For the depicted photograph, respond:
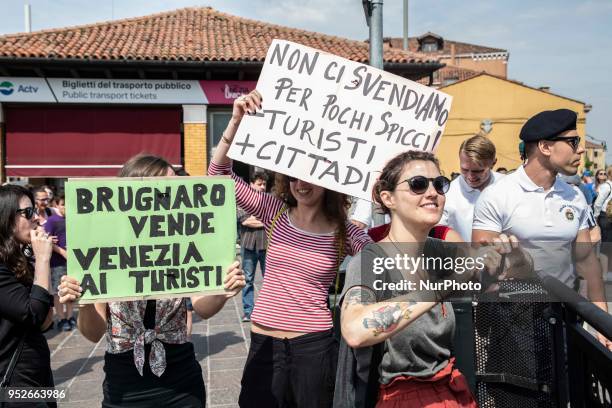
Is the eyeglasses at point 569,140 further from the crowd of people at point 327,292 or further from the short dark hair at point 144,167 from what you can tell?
the short dark hair at point 144,167

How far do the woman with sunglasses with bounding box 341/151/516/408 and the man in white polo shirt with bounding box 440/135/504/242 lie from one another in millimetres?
1850

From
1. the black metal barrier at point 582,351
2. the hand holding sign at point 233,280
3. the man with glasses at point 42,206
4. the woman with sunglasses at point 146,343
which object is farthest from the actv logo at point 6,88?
the black metal barrier at point 582,351

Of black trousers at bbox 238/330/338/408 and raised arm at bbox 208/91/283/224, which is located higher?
raised arm at bbox 208/91/283/224

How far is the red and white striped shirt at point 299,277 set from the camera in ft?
7.60

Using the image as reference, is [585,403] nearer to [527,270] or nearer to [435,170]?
[527,270]

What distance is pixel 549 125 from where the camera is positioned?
2.66m

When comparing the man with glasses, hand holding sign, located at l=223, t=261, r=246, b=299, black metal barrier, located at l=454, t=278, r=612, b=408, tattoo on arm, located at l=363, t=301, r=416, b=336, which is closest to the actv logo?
the man with glasses

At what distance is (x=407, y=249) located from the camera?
1814mm

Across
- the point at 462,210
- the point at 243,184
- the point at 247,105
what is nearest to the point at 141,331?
the point at 243,184

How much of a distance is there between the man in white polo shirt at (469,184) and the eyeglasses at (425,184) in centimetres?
194

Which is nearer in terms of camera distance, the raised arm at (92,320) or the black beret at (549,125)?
the raised arm at (92,320)

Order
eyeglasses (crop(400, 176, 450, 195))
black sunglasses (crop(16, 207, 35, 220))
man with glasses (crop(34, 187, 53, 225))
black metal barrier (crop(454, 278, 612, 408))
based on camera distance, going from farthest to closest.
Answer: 1. man with glasses (crop(34, 187, 53, 225))
2. black sunglasses (crop(16, 207, 35, 220))
3. eyeglasses (crop(400, 176, 450, 195))
4. black metal barrier (crop(454, 278, 612, 408))

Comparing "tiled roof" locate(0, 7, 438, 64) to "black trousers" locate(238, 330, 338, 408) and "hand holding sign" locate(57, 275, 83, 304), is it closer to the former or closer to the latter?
"black trousers" locate(238, 330, 338, 408)

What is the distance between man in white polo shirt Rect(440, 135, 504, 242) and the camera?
3.71 metres
